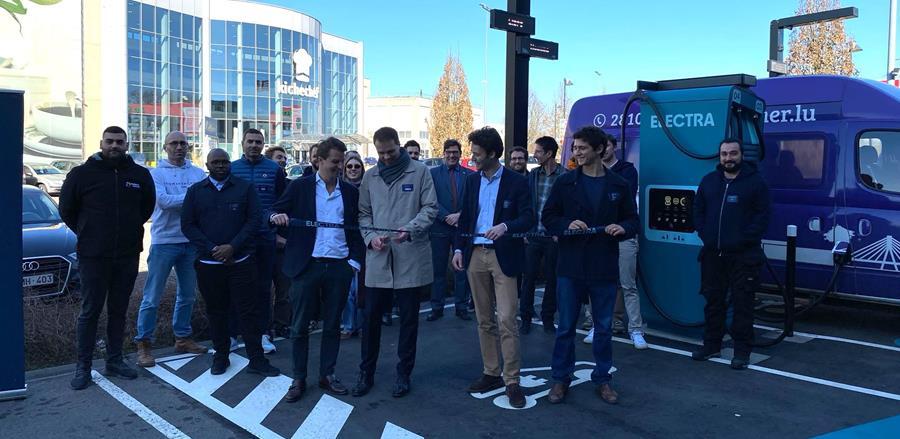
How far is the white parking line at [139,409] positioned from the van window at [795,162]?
6977 millimetres

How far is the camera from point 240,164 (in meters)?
6.82

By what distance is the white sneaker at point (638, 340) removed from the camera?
6789mm

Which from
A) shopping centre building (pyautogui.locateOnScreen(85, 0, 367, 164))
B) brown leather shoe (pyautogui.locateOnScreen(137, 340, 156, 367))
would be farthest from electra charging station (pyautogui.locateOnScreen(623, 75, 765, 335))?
shopping centre building (pyautogui.locateOnScreen(85, 0, 367, 164))

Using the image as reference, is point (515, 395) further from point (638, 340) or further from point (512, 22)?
point (512, 22)

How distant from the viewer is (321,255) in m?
5.33

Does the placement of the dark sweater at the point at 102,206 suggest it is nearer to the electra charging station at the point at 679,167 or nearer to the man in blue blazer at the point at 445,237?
the man in blue blazer at the point at 445,237

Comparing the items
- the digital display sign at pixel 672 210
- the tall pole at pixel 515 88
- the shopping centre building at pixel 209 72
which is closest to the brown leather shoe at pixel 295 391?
the digital display sign at pixel 672 210

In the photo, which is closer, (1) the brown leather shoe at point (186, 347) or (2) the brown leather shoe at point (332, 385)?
(2) the brown leather shoe at point (332, 385)

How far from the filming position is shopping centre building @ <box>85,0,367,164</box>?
47188mm

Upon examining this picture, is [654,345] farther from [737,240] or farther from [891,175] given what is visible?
[891,175]

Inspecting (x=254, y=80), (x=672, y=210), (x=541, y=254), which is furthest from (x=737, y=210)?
(x=254, y=80)

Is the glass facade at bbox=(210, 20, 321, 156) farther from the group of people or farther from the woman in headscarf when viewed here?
the group of people

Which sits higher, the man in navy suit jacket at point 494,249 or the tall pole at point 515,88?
the tall pole at point 515,88

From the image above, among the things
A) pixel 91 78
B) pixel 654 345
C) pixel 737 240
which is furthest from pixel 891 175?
pixel 91 78
